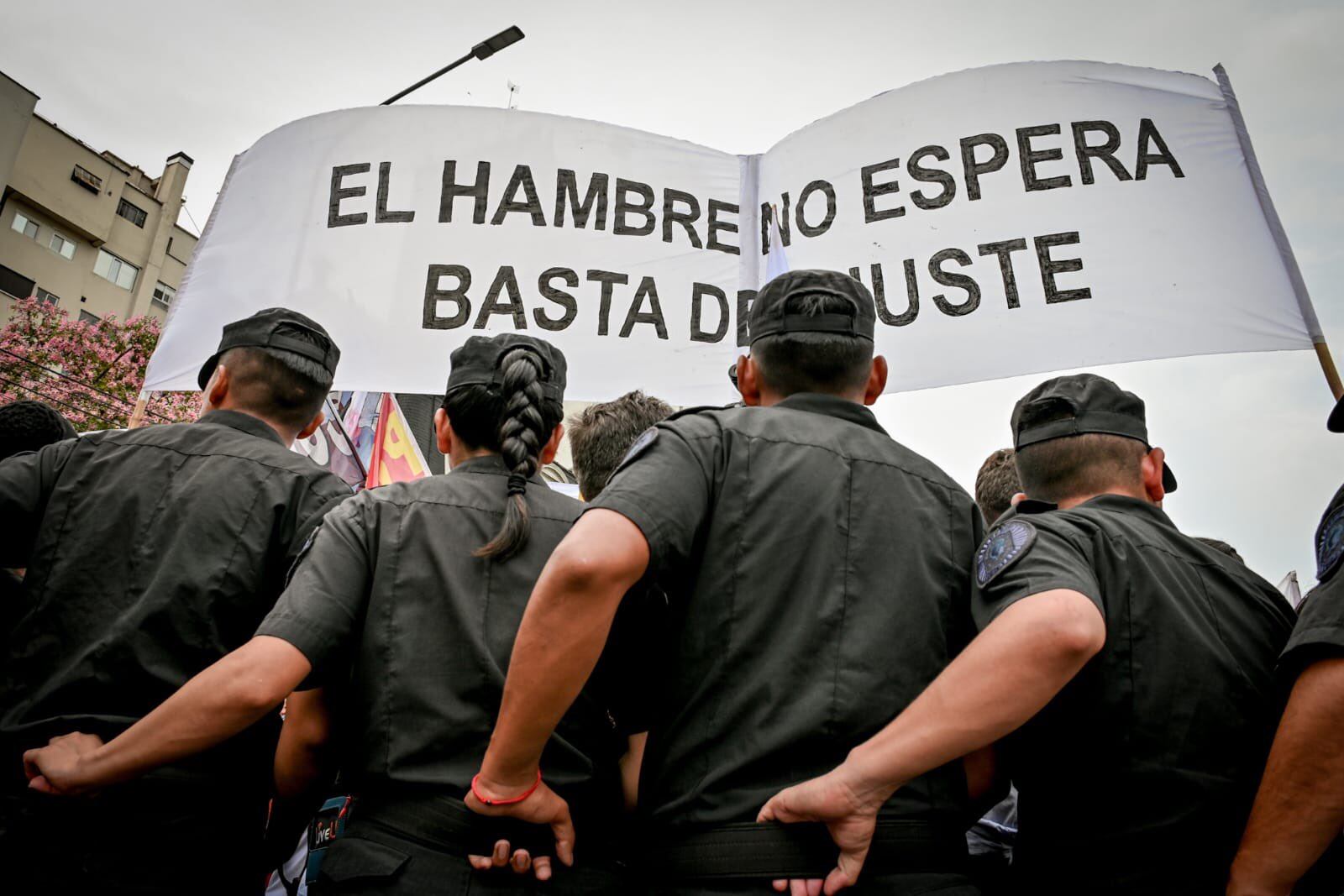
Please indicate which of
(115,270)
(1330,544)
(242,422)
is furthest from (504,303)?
(115,270)

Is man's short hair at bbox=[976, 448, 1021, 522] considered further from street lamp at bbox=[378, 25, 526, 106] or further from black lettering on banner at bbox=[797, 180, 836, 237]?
street lamp at bbox=[378, 25, 526, 106]

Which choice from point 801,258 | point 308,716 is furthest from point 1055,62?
point 308,716

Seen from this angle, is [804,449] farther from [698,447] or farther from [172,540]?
[172,540]

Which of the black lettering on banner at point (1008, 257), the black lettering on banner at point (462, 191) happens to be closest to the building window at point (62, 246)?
the black lettering on banner at point (462, 191)

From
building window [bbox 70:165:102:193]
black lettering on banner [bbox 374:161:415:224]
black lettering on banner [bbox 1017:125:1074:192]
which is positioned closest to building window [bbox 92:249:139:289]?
building window [bbox 70:165:102:193]

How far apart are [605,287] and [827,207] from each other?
103 centimetres

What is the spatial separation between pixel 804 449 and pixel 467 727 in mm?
890

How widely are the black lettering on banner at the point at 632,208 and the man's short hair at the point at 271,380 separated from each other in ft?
5.42

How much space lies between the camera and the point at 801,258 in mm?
3748

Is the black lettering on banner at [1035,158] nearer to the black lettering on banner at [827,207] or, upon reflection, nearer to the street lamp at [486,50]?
the black lettering on banner at [827,207]

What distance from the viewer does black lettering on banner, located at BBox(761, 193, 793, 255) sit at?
3822mm

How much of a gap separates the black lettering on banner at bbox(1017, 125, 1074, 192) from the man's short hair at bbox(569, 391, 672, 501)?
1.93 metres

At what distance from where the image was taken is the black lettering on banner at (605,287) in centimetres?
361

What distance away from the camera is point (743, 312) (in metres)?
3.72
